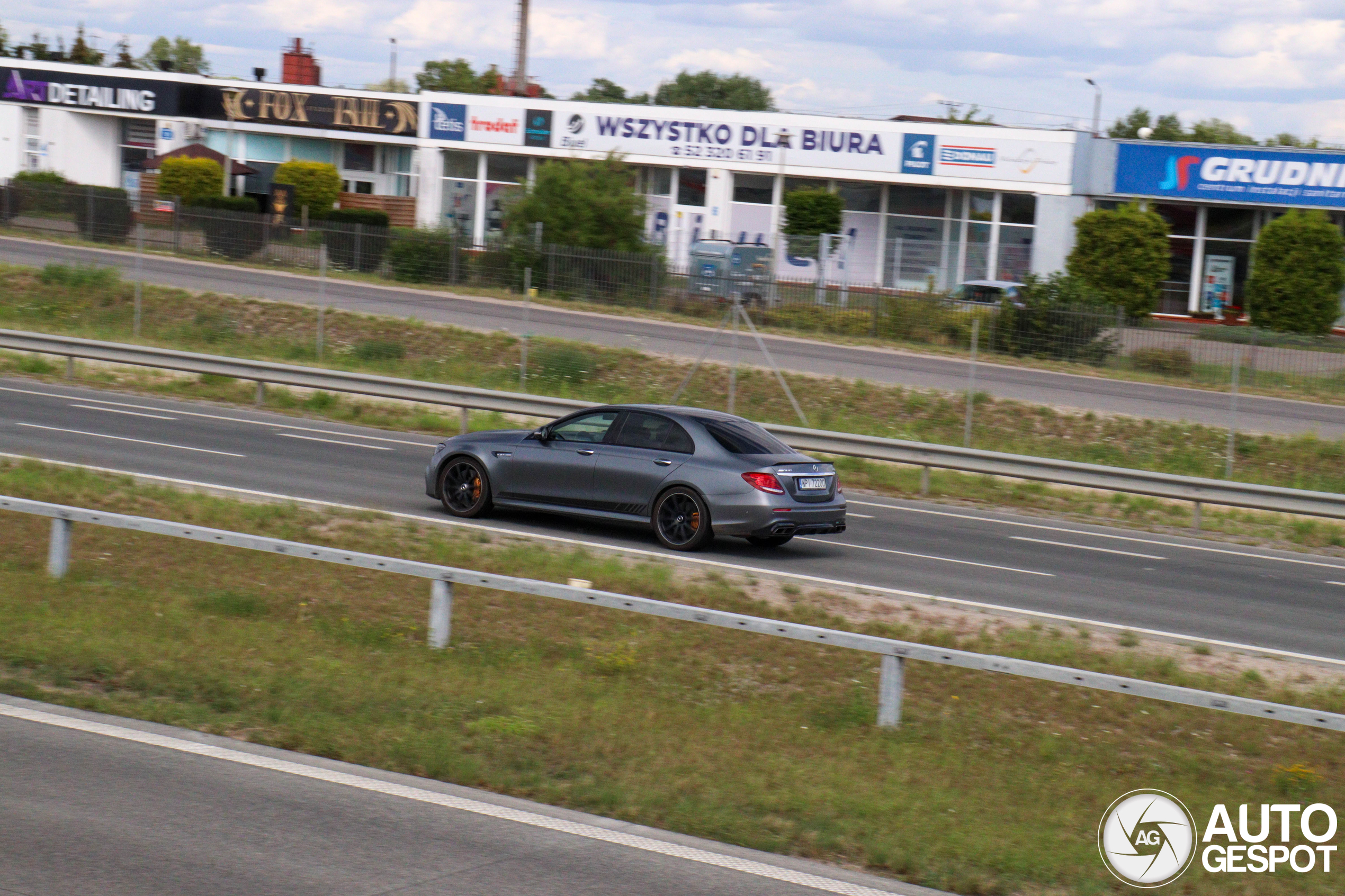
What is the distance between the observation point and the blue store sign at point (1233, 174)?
143 ft

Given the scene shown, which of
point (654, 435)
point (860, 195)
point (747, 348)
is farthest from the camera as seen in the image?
point (860, 195)

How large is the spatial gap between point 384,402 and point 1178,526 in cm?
1298

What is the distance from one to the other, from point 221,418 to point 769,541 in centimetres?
1048

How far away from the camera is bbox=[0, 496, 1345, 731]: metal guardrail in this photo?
6.69m

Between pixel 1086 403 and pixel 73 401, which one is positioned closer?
pixel 73 401

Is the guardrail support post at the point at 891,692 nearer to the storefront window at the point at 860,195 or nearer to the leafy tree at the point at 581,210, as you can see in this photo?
the leafy tree at the point at 581,210

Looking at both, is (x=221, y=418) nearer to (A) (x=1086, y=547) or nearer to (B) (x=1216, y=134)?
(A) (x=1086, y=547)

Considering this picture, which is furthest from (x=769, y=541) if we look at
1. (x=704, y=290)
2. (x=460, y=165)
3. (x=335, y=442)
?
(x=460, y=165)

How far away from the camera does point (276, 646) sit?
27.5ft

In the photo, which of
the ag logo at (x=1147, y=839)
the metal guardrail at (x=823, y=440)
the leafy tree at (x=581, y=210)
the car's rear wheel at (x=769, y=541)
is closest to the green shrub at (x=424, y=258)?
the leafy tree at (x=581, y=210)

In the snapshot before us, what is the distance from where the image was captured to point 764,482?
12.9 m

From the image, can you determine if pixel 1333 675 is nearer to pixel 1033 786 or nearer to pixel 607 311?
pixel 1033 786

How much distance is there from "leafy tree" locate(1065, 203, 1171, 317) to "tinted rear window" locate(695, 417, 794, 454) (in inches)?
1130

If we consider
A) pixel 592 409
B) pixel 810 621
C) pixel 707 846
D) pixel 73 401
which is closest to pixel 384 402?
pixel 73 401
